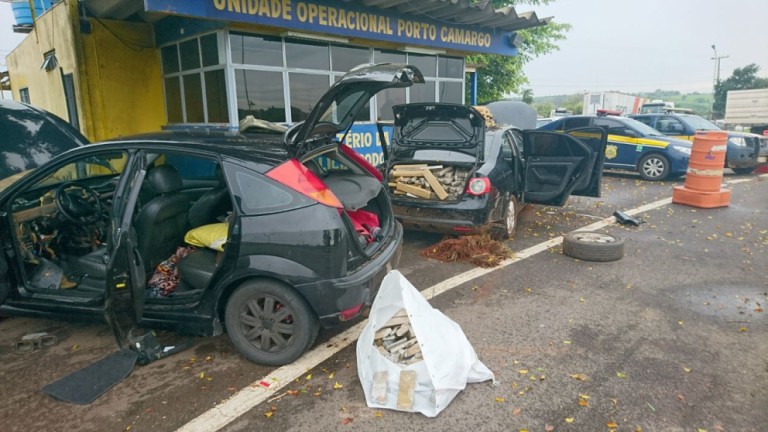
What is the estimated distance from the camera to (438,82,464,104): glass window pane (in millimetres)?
12923

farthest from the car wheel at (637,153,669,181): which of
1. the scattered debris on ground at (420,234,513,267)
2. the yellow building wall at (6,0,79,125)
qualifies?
the yellow building wall at (6,0,79,125)

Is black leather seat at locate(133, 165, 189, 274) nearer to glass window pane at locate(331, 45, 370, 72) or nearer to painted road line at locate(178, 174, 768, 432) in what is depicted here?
painted road line at locate(178, 174, 768, 432)

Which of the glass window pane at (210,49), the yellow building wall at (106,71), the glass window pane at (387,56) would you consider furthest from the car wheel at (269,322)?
the glass window pane at (387,56)

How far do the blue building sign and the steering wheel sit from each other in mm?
3814

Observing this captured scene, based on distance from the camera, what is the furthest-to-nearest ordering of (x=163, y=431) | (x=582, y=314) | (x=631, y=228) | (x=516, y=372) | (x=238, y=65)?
(x=238, y=65)
(x=631, y=228)
(x=582, y=314)
(x=516, y=372)
(x=163, y=431)

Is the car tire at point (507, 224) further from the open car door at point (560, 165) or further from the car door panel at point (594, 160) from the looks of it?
the car door panel at point (594, 160)

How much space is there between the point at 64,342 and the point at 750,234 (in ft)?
27.3

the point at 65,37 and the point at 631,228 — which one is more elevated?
the point at 65,37

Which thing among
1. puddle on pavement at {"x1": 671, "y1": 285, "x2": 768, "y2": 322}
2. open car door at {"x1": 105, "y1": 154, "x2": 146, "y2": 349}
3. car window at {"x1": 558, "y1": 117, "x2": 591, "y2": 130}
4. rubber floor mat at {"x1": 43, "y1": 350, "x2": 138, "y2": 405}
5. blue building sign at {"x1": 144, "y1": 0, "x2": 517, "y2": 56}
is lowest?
puddle on pavement at {"x1": 671, "y1": 285, "x2": 768, "y2": 322}

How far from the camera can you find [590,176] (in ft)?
21.2

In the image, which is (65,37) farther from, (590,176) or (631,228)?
(631,228)

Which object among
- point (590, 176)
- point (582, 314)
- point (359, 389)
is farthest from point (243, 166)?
point (590, 176)

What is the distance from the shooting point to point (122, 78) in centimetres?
934

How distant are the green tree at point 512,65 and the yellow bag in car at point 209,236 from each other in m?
15.1
